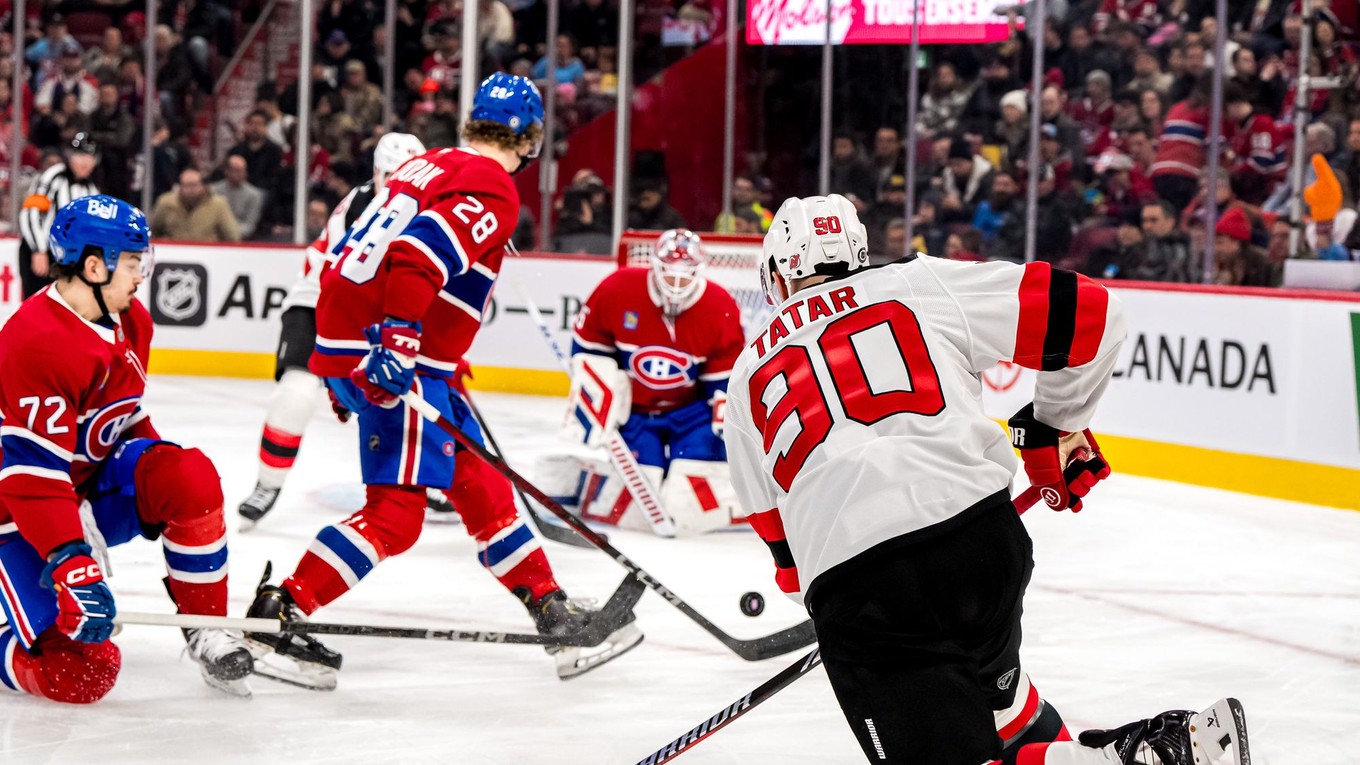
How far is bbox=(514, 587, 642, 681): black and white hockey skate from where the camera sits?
286 cm

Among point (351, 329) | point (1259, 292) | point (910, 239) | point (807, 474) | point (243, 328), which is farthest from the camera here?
point (243, 328)

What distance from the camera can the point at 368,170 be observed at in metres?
7.91

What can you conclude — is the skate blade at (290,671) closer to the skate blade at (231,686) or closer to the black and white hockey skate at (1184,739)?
the skate blade at (231,686)

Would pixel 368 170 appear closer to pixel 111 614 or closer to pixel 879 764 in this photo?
pixel 111 614

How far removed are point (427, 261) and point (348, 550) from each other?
0.52 meters

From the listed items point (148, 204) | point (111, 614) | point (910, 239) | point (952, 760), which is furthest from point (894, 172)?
point (952, 760)

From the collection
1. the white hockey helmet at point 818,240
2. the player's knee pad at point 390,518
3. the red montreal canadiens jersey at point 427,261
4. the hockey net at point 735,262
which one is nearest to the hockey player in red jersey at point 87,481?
the player's knee pad at point 390,518

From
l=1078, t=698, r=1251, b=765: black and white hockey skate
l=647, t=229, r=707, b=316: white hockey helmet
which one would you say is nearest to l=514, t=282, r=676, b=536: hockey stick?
l=647, t=229, r=707, b=316: white hockey helmet

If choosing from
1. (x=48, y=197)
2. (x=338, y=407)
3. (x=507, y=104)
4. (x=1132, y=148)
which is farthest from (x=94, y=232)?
(x=1132, y=148)

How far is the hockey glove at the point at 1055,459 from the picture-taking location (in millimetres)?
2055

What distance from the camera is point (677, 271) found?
4516 mm

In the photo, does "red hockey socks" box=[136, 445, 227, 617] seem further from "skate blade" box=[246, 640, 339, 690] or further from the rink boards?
the rink boards

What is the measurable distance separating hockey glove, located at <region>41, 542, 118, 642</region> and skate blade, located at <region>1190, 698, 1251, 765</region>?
1.58 metres

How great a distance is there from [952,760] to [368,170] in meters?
6.68
